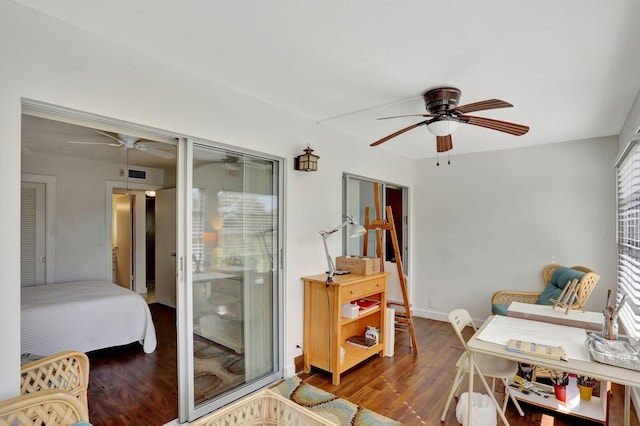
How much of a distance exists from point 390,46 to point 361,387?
8.83 feet

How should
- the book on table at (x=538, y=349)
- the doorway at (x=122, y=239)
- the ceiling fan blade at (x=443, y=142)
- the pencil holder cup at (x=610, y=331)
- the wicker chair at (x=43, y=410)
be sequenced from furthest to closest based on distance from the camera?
the doorway at (x=122, y=239) < the ceiling fan blade at (x=443, y=142) < the pencil holder cup at (x=610, y=331) < the book on table at (x=538, y=349) < the wicker chair at (x=43, y=410)

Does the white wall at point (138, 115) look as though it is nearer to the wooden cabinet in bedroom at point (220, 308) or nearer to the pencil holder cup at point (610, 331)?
the wooden cabinet in bedroom at point (220, 308)

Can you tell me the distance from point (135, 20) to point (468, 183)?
14.5ft

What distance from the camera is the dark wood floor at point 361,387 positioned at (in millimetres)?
2506

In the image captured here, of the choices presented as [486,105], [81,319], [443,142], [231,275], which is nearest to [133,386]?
[81,319]

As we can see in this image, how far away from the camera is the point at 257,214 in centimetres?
299

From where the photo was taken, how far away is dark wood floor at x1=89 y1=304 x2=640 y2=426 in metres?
2.51

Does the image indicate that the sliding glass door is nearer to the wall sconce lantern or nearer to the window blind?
the wall sconce lantern

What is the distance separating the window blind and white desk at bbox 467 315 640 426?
702mm

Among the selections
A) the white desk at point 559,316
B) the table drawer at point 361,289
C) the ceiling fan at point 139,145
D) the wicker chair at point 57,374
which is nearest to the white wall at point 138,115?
the wicker chair at point 57,374

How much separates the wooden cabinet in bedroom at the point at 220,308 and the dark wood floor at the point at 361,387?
0.60 metres

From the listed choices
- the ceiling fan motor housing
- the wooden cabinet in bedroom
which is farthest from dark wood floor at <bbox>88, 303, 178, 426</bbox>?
the ceiling fan motor housing

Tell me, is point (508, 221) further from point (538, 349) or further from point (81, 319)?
point (81, 319)

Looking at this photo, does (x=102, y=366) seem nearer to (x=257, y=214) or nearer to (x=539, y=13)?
(x=257, y=214)
